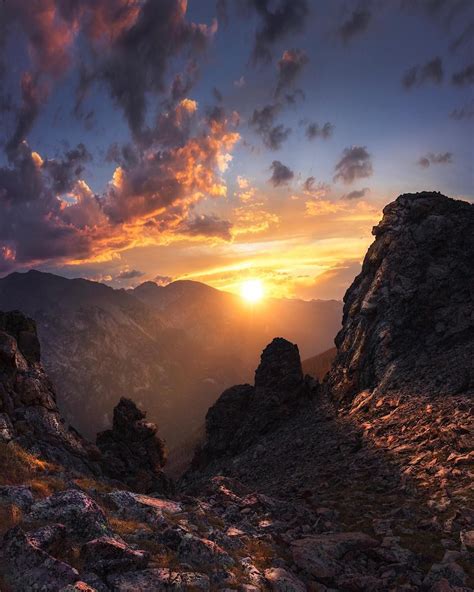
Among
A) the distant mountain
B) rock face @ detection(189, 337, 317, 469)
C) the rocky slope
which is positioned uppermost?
the rocky slope

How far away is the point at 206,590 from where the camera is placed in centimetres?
1168

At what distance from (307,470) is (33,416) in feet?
74.5

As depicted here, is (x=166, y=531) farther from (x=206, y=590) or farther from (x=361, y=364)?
(x=361, y=364)

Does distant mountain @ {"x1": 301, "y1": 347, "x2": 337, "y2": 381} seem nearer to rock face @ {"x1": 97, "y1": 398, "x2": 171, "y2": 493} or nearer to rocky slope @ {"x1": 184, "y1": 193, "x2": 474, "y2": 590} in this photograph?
rocky slope @ {"x1": 184, "y1": 193, "x2": 474, "y2": 590}

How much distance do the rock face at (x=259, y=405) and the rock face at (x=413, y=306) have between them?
344 inches

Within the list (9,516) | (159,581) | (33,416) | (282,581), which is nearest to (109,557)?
(159,581)

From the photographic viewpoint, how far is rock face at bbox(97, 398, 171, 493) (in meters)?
40.5

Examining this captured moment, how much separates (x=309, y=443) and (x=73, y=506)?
29.6m

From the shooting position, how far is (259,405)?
198ft

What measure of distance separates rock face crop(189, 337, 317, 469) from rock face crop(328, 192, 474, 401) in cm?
874

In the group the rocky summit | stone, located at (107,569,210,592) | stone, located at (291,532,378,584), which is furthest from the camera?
stone, located at (291,532,378,584)

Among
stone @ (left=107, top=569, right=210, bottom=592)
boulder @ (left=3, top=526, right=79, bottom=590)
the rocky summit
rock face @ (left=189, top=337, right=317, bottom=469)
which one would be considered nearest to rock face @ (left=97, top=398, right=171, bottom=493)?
the rocky summit

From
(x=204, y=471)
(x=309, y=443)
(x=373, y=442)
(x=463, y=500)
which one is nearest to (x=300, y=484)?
(x=373, y=442)

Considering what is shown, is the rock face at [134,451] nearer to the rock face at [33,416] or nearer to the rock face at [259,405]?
the rock face at [33,416]
